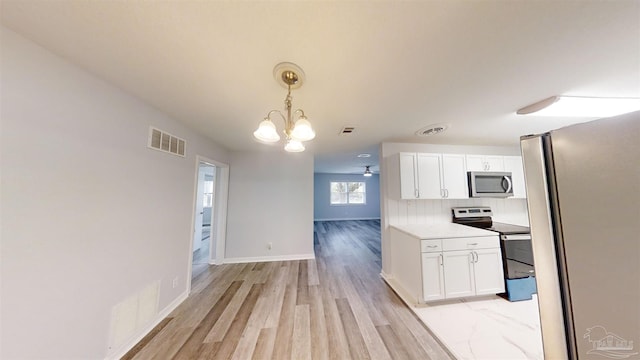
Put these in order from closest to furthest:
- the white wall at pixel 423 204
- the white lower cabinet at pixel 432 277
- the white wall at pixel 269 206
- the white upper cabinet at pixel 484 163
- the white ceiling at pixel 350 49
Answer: the white ceiling at pixel 350 49
the white lower cabinet at pixel 432 277
the white upper cabinet at pixel 484 163
the white wall at pixel 423 204
the white wall at pixel 269 206

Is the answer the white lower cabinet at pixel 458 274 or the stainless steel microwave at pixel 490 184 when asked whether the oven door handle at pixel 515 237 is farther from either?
the stainless steel microwave at pixel 490 184

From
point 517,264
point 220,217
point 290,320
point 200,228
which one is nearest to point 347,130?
point 290,320

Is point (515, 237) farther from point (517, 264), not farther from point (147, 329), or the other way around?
point (147, 329)

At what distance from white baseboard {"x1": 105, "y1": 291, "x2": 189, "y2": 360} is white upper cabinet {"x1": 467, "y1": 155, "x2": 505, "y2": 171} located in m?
4.54

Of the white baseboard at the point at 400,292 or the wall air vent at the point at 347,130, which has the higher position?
the wall air vent at the point at 347,130

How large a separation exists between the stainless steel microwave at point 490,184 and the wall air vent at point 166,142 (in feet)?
13.7

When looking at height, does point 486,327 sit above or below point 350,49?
below

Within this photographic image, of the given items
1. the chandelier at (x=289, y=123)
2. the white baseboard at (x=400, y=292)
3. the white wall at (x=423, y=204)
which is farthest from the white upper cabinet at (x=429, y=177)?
the chandelier at (x=289, y=123)

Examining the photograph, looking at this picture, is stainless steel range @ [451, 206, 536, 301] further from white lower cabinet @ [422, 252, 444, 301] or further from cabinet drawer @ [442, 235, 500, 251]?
white lower cabinet @ [422, 252, 444, 301]

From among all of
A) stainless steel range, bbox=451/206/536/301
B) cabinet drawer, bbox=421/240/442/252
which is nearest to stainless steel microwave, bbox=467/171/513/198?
stainless steel range, bbox=451/206/536/301

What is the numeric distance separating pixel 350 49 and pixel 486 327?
2.93 metres

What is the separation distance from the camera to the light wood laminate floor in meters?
1.69

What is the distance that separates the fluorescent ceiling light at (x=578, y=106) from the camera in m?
1.73

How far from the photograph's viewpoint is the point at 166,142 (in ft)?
6.98
